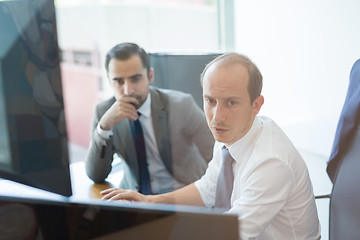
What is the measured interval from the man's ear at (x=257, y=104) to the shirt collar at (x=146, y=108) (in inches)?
21.8

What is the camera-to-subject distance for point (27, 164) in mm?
890

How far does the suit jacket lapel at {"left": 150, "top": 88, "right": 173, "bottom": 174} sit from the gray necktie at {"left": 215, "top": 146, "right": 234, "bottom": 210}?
0.42m

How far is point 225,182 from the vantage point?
1047mm

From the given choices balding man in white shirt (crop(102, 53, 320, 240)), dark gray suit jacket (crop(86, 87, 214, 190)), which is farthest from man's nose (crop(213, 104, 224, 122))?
dark gray suit jacket (crop(86, 87, 214, 190))

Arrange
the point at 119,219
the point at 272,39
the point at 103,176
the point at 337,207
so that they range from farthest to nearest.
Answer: the point at 272,39 < the point at 103,176 < the point at 337,207 < the point at 119,219

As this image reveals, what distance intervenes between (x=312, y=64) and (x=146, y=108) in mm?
814

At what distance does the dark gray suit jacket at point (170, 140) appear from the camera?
1340 mm

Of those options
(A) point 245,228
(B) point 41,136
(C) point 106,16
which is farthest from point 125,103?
(C) point 106,16

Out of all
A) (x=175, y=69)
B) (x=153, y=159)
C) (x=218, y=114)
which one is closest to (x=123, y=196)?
(x=218, y=114)

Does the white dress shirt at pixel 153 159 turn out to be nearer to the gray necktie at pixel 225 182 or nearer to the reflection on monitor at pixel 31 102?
the gray necktie at pixel 225 182

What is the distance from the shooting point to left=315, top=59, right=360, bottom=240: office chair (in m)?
0.99

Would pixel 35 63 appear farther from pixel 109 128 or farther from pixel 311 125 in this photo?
pixel 311 125

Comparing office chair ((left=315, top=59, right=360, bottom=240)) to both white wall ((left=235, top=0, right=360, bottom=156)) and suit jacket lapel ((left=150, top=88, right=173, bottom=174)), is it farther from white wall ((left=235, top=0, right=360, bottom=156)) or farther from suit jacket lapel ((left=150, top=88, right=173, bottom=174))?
suit jacket lapel ((left=150, top=88, right=173, bottom=174))

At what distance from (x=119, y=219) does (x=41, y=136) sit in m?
0.43
